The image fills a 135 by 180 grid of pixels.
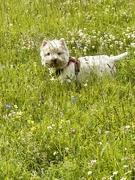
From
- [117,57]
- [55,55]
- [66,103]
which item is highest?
[55,55]

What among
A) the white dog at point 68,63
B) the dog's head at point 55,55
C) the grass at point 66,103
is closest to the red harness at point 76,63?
the white dog at point 68,63

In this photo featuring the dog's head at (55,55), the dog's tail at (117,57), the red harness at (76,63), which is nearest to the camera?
the dog's head at (55,55)

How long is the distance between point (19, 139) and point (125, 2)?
661cm

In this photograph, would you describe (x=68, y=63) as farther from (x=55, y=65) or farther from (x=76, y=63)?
(x=55, y=65)

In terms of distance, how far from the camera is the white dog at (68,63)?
279 inches

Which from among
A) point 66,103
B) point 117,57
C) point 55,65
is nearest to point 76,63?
point 55,65

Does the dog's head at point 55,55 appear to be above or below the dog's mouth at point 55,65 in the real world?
above

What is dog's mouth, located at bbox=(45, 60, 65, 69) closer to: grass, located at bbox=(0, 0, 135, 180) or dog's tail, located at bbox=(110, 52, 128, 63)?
grass, located at bbox=(0, 0, 135, 180)

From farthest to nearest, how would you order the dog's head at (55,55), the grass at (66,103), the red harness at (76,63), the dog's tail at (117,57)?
the dog's tail at (117,57)
the red harness at (76,63)
the dog's head at (55,55)
the grass at (66,103)

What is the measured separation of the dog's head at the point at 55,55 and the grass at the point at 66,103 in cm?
22

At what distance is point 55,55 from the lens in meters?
7.07

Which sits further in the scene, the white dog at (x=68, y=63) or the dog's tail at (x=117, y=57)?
the dog's tail at (x=117, y=57)

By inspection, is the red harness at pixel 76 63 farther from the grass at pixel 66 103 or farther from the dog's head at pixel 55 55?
the grass at pixel 66 103

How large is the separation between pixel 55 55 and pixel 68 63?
281mm
